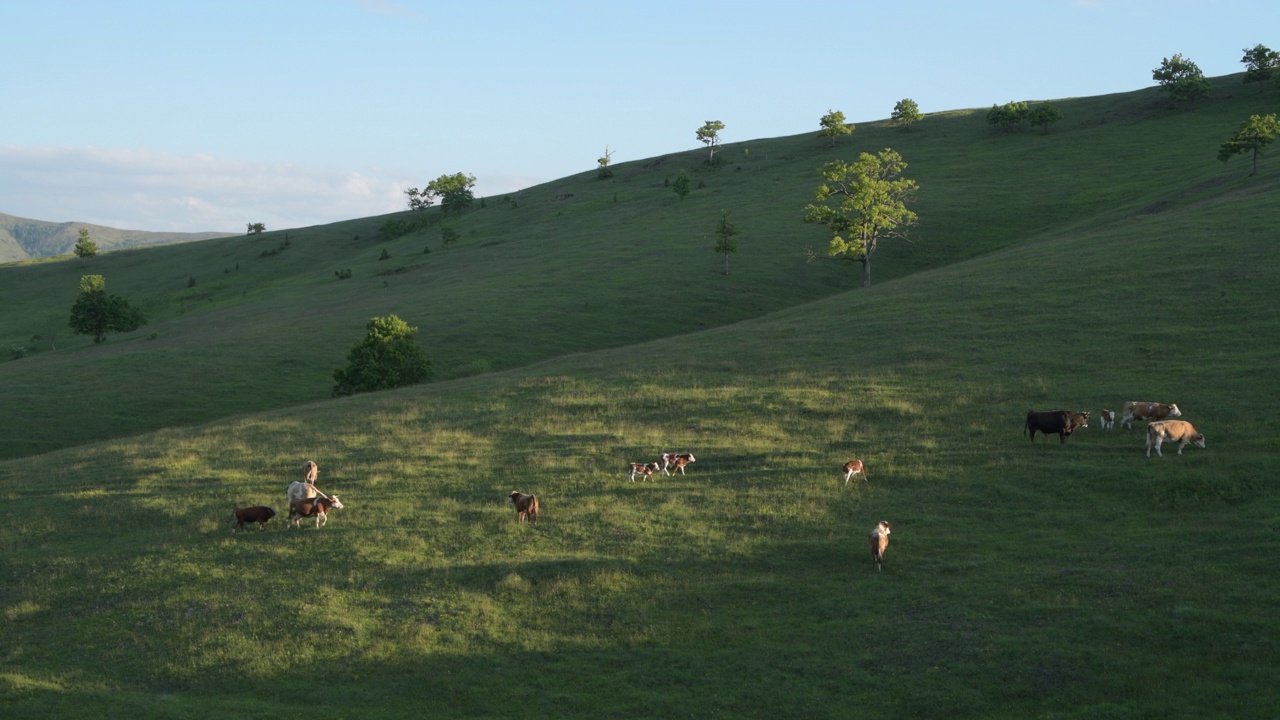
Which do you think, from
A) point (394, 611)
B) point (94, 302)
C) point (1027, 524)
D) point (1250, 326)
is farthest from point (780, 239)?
point (394, 611)

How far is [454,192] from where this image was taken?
16062cm

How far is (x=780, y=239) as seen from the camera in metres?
97.8

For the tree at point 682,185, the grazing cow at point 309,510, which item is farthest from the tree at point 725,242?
the grazing cow at point 309,510

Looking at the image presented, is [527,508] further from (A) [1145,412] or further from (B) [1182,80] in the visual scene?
(B) [1182,80]

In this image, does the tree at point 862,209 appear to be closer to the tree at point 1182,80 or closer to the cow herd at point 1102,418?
the cow herd at point 1102,418

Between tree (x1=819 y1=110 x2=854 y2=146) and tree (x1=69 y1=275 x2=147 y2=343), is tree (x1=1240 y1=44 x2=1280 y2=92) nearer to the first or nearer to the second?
tree (x1=819 y1=110 x2=854 y2=146)

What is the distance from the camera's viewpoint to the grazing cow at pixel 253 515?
90.8ft

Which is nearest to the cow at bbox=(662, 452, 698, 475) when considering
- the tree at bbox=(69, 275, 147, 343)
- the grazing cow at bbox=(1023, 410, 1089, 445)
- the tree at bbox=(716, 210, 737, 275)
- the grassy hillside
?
the grassy hillside

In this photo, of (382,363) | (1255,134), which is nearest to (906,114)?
(1255,134)

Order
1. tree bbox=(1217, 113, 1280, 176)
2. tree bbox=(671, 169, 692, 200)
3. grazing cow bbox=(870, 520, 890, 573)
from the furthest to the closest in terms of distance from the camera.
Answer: tree bbox=(671, 169, 692, 200)
tree bbox=(1217, 113, 1280, 176)
grazing cow bbox=(870, 520, 890, 573)

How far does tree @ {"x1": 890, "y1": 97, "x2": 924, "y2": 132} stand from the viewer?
496 ft

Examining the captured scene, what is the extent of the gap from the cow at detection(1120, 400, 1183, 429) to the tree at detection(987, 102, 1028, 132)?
11516 cm

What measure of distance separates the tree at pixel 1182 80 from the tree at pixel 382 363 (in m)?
117

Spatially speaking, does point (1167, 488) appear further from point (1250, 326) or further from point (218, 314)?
point (218, 314)
